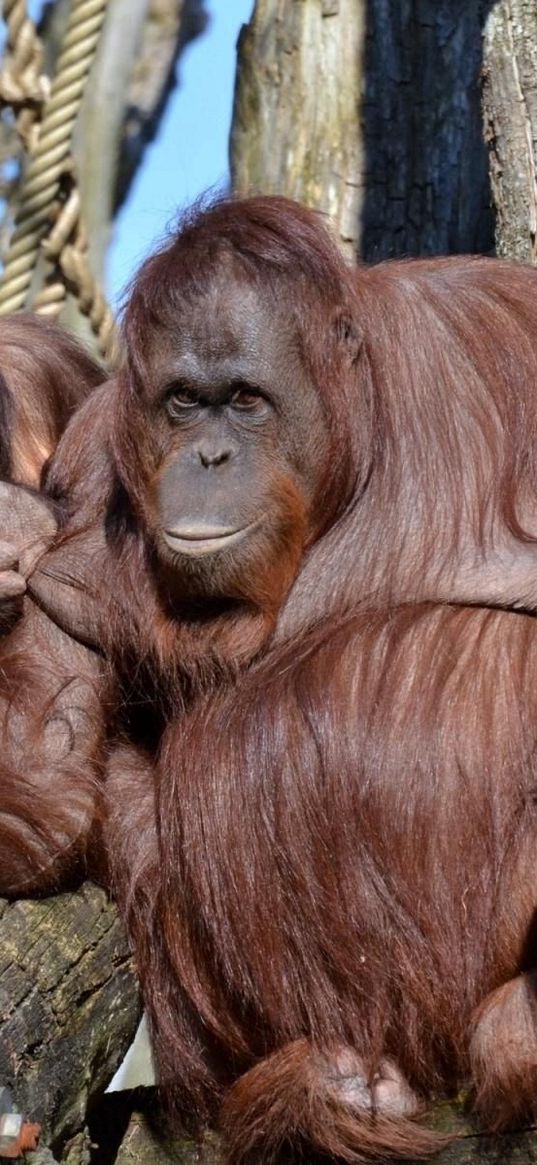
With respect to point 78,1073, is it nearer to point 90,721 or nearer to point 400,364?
point 90,721

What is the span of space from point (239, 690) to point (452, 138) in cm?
199

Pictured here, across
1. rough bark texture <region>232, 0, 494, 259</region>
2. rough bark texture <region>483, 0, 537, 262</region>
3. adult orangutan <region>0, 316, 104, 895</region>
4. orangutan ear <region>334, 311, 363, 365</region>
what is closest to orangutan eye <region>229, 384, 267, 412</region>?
orangutan ear <region>334, 311, 363, 365</region>

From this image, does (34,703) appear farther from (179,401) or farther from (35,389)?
(35,389)

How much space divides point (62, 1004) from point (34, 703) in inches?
23.4

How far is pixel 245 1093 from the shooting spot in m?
2.93

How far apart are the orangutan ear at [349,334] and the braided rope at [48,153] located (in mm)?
1764

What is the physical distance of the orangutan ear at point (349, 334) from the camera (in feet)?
9.85

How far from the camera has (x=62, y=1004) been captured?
9.16 ft

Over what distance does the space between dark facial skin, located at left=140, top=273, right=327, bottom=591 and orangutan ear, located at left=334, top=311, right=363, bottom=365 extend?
0.08 m

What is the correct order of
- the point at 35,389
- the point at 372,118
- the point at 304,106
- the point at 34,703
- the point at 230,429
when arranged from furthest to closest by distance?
1. the point at 304,106
2. the point at 372,118
3. the point at 35,389
4. the point at 34,703
5. the point at 230,429

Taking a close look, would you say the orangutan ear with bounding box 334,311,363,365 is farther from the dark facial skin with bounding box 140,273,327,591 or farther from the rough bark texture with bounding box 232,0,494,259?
the rough bark texture with bounding box 232,0,494,259

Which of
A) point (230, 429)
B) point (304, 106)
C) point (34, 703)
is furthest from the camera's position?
point (304, 106)

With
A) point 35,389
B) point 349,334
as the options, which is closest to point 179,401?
point 349,334

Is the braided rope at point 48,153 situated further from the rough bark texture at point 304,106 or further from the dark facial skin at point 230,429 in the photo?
the dark facial skin at point 230,429
